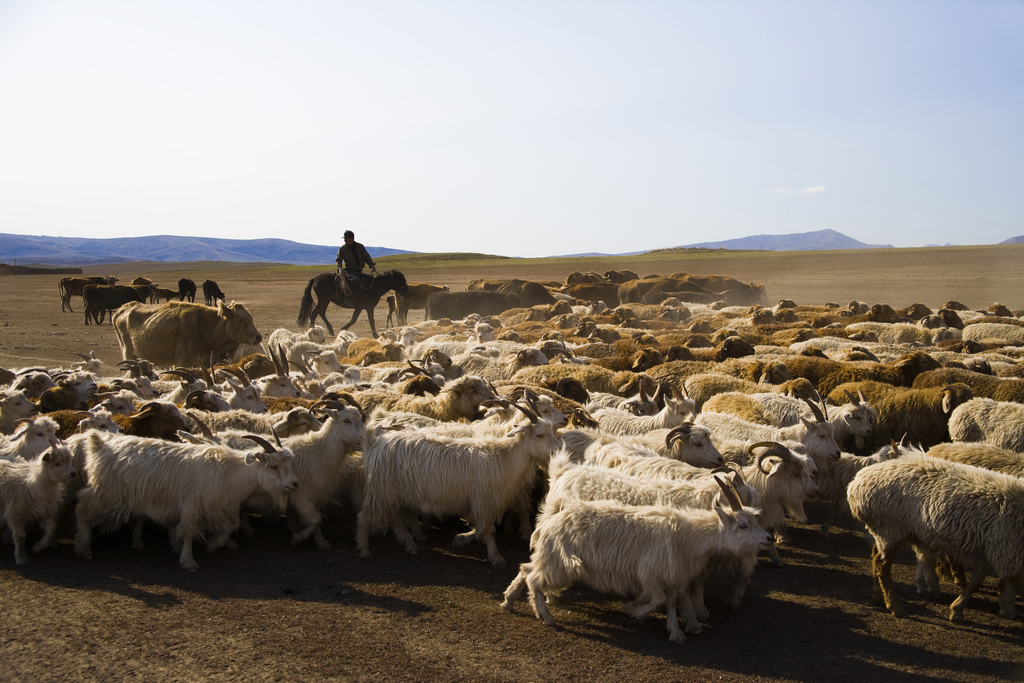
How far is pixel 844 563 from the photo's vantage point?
632 cm

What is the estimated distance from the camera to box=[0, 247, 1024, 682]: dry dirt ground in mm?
4473

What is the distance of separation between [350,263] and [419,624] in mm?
18619

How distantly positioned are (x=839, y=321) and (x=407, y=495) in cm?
1489

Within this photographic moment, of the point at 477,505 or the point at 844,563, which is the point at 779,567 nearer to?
the point at 844,563

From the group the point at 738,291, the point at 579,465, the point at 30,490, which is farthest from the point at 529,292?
the point at 30,490

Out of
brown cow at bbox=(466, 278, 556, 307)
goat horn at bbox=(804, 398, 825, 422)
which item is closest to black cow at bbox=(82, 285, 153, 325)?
brown cow at bbox=(466, 278, 556, 307)

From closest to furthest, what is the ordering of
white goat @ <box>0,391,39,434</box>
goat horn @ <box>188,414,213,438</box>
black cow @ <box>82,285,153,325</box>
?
goat horn @ <box>188,414,213,438</box> → white goat @ <box>0,391,39,434</box> → black cow @ <box>82,285,153,325</box>

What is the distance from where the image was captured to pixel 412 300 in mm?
29125

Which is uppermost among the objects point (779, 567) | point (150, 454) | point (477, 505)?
point (150, 454)

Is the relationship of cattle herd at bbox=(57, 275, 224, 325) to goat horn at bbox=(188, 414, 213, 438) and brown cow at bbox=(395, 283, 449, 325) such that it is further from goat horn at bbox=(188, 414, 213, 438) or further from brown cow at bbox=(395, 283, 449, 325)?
goat horn at bbox=(188, 414, 213, 438)

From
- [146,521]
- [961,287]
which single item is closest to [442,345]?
[146,521]

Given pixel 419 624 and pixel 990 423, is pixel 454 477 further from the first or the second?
pixel 990 423

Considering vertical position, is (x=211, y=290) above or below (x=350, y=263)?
below

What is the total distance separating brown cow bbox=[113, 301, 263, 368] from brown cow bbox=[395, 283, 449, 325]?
13.3 meters
